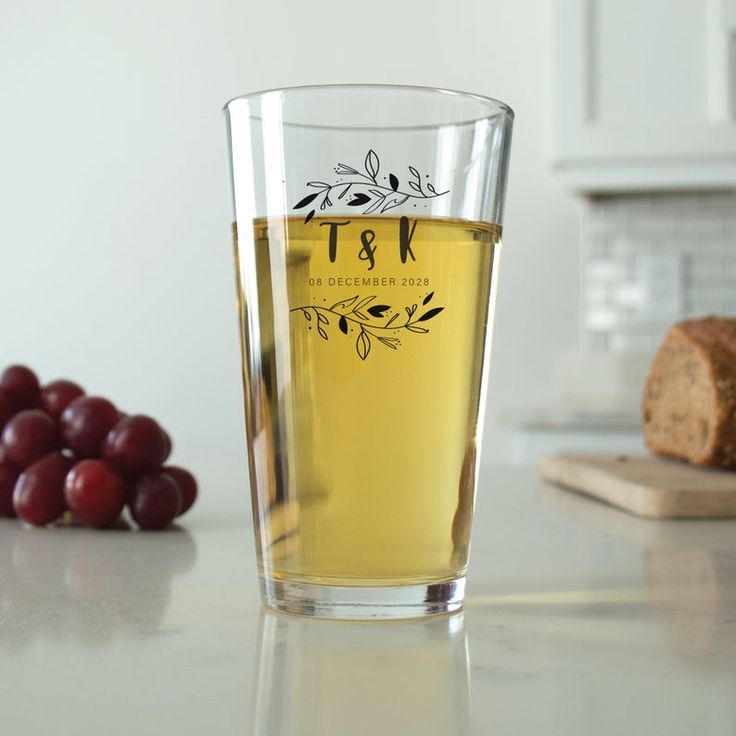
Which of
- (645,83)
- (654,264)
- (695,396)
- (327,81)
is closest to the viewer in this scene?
(695,396)

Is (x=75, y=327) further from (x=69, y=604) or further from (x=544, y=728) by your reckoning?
(x=544, y=728)

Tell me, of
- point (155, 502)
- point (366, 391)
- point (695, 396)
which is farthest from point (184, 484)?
point (695, 396)

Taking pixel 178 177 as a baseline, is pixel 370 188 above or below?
below

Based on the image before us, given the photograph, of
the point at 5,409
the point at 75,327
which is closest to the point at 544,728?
the point at 5,409

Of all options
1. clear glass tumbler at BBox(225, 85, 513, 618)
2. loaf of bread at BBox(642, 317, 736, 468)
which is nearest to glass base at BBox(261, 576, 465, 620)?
clear glass tumbler at BBox(225, 85, 513, 618)

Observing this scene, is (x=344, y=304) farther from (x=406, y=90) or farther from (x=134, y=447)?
(x=134, y=447)

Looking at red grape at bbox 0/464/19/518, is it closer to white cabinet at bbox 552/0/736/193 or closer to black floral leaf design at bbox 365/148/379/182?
black floral leaf design at bbox 365/148/379/182

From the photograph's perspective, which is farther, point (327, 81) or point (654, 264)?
point (327, 81)

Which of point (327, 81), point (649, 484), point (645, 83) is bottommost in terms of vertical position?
point (649, 484)
